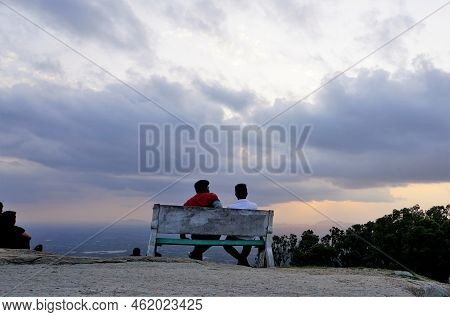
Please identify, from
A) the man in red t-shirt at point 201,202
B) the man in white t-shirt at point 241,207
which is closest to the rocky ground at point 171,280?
the man in red t-shirt at point 201,202

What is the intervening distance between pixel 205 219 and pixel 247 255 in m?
1.08

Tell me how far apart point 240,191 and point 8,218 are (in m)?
4.17

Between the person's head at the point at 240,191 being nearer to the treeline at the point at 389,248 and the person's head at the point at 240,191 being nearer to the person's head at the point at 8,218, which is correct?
the person's head at the point at 8,218

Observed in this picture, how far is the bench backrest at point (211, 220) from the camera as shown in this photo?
8.85 metres

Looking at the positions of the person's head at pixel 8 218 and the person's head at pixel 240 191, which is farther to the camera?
the person's head at pixel 240 191

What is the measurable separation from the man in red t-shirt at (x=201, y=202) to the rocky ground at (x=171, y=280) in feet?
2.58

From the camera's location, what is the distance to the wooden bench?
8.83 metres

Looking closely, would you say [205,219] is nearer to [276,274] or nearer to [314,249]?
[276,274]

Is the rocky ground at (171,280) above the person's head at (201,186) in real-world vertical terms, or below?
below

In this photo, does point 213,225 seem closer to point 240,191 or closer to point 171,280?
point 240,191

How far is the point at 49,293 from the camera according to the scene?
5211mm

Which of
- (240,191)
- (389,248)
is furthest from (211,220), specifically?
(389,248)

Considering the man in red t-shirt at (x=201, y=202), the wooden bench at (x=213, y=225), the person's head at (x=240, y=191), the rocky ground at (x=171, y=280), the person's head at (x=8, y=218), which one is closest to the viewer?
the rocky ground at (x=171, y=280)
